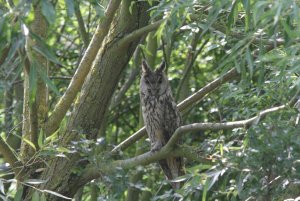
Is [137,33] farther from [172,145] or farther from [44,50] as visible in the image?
[44,50]

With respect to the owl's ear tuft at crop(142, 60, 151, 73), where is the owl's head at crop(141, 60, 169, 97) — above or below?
below

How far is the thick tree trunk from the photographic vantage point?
12.4 ft

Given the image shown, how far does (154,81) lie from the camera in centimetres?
462

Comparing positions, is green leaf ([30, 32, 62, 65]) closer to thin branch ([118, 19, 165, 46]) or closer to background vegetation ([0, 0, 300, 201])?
background vegetation ([0, 0, 300, 201])

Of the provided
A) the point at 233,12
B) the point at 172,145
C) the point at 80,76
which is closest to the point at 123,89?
the point at 80,76

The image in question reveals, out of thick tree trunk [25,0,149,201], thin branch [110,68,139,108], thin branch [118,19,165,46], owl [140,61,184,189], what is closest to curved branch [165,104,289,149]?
thin branch [118,19,165,46]

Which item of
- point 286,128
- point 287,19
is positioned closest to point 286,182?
point 286,128

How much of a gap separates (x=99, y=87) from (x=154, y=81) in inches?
33.1

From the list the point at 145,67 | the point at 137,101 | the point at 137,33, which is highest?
the point at 137,33

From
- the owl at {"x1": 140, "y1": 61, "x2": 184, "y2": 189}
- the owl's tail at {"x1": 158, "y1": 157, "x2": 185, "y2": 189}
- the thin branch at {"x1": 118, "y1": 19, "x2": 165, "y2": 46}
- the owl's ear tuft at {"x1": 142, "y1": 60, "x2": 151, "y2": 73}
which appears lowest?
the owl's tail at {"x1": 158, "y1": 157, "x2": 185, "y2": 189}

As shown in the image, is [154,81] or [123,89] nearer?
[154,81]

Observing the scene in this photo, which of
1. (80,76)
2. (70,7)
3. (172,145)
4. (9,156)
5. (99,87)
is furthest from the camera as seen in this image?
(80,76)

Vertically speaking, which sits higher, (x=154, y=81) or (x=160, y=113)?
(x=154, y=81)

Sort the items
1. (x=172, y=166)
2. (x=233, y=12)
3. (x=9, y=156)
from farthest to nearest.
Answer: (x=172, y=166), (x=9, y=156), (x=233, y=12)
